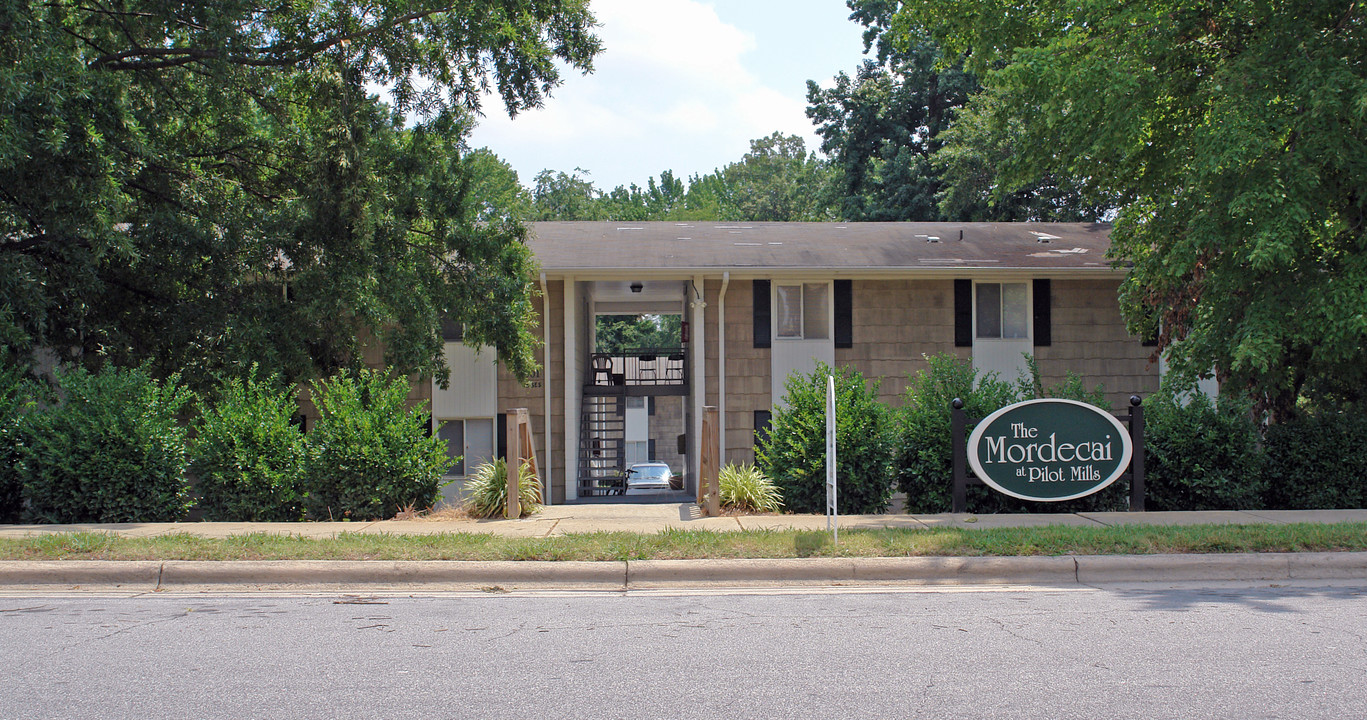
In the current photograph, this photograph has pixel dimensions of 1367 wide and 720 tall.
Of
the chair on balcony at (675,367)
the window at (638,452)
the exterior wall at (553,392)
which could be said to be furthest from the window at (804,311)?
the window at (638,452)

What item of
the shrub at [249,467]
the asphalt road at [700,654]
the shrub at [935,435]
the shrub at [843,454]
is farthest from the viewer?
the shrub at [935,435]

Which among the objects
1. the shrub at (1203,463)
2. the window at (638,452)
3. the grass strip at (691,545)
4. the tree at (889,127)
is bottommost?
the window at (638,452)

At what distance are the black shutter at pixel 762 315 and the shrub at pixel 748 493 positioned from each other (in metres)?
7.16

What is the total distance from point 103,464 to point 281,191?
686 centimetres

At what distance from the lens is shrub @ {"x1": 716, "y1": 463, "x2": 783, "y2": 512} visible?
34.8 feet

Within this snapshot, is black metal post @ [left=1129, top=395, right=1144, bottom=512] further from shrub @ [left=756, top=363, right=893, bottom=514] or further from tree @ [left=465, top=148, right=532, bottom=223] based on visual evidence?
tree @ [left=465, top=148, right=532, bottom=223]

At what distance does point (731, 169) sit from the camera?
6781 centimetres

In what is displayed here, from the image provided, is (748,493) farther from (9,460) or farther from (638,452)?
(638,452)

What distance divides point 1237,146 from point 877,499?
5.52m

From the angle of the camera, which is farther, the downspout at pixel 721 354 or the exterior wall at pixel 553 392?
the exterior wall at pixel 553 392

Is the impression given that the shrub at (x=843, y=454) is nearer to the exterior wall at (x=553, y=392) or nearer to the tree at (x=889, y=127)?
the exterior wall at (x=553, y=392)

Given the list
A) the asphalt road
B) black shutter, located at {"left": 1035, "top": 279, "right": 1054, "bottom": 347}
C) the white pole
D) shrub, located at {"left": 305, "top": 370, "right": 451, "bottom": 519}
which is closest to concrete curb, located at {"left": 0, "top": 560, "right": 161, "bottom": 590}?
the asphalt road

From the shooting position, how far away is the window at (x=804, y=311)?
1803cm

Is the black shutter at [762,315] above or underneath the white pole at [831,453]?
above
